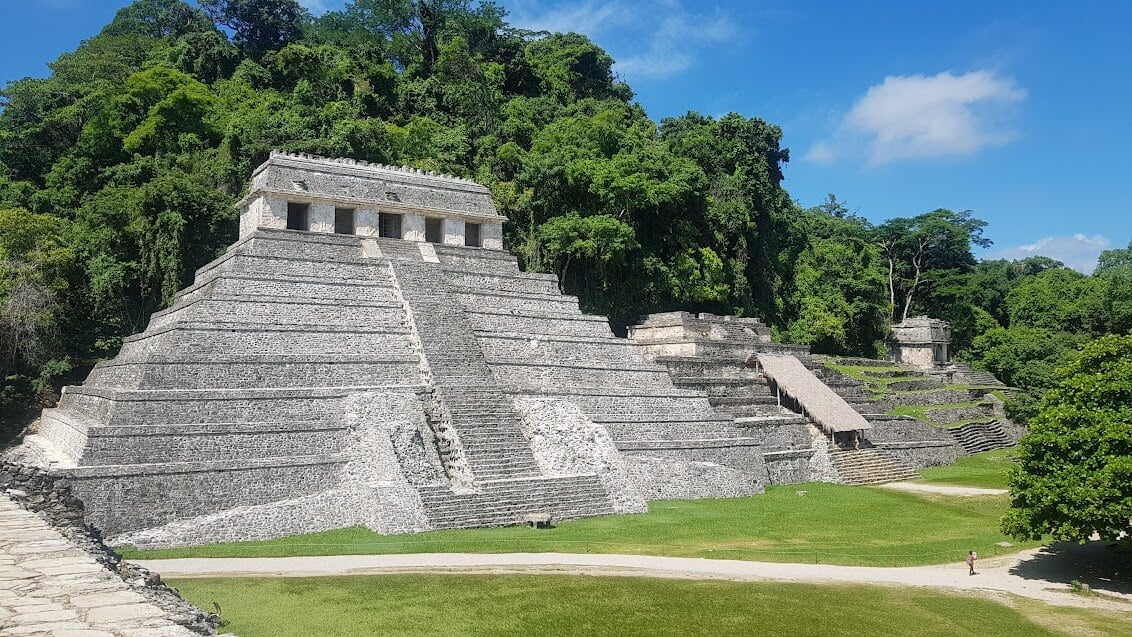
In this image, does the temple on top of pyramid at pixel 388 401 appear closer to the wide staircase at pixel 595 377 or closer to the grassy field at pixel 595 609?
the wide staircase at pixel 595 377

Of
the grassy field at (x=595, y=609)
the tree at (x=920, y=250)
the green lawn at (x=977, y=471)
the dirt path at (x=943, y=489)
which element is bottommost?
the grassy field at (x=595, y=609)

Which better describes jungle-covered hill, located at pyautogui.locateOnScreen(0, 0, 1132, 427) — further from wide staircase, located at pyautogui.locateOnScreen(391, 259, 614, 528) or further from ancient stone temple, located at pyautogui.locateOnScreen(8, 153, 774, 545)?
wide staircase, located at pyautogui.locateOnScreen(391, 259, 614, 528)

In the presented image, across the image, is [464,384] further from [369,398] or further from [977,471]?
[977,471]

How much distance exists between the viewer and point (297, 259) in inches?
1066

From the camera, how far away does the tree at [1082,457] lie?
15.4 metres

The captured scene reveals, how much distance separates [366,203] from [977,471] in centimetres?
2592

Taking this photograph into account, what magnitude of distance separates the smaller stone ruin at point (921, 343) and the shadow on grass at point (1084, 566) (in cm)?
3622

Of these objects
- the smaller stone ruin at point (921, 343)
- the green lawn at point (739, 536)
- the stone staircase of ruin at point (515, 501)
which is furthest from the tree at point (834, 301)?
the stone staircase of ruin at point (515, 501)

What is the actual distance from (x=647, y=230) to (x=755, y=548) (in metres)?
27.2

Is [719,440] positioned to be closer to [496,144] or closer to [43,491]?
[43,491]

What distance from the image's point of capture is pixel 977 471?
109 ft

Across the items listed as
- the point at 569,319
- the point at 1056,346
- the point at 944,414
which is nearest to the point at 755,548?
the point at 569,319

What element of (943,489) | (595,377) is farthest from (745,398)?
(595,377)

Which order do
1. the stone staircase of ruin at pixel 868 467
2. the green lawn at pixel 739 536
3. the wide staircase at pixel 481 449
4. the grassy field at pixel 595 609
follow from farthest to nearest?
the stone staircase of ruin at pixel 868 467
the wide staircase at pixel 481 449
the green lawn at pixel 739 536
the grassy field at pixel 595 609
